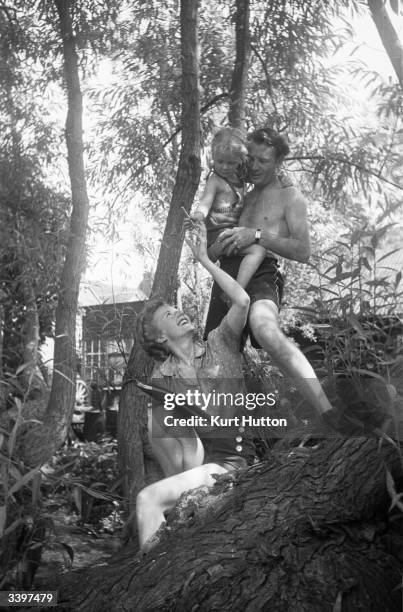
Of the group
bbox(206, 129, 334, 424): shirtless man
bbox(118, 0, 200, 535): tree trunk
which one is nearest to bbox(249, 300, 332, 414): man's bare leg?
bbox(206, 129, 334, 424): shirtless man

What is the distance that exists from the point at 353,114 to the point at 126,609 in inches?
158

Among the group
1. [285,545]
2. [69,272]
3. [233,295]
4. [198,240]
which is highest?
[69,272]

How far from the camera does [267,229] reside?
2.57 m

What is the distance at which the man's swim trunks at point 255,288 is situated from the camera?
8.14 ft

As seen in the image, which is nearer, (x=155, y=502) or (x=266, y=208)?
(x=155, y=502)

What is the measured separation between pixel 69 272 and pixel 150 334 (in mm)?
2774

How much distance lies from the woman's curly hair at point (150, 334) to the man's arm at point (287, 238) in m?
0.36

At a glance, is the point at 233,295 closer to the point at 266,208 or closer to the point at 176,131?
the point at 266,208

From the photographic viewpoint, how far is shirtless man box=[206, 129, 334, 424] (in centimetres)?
247

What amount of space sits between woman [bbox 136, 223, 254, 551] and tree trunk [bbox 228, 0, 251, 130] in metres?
2.18

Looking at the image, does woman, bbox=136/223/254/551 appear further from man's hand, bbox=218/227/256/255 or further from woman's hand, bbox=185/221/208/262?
man's hand, bbox=218/227/256/255

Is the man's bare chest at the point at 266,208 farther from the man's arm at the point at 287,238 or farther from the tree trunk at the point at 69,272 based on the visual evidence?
the tree trunk at the point at 69,272

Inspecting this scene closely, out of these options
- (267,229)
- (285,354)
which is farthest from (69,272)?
(285,354)

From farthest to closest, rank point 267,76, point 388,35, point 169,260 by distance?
point 267,76 < point 169,260 < point 388,35
